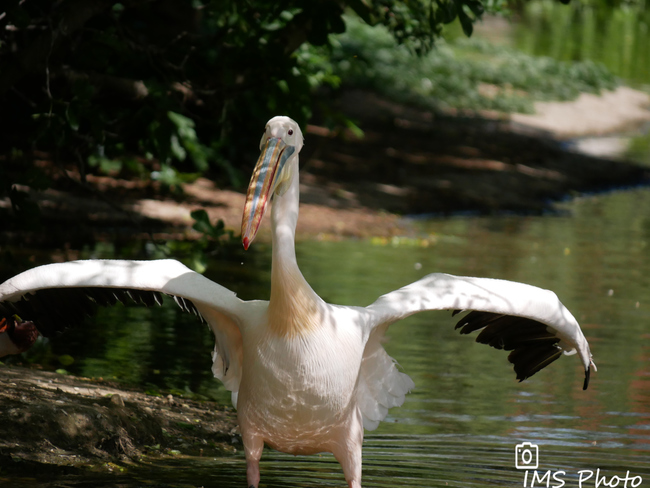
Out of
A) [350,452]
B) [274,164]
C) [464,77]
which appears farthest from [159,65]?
[464,77]

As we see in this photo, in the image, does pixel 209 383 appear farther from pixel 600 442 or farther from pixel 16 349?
pixel 600 442

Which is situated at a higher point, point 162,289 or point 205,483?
point 162,289

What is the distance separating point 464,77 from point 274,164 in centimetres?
2301

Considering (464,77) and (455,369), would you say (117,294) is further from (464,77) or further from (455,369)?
(464,77)

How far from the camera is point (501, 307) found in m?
4.96

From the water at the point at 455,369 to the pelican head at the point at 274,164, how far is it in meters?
1.61

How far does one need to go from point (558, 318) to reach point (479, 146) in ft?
51.9

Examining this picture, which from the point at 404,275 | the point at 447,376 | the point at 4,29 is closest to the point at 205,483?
the point at 447,376

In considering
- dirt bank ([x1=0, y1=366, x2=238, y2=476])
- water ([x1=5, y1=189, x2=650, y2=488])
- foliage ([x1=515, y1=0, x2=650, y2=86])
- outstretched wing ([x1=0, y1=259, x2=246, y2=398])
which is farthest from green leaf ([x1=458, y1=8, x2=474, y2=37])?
foliage ([x1=515, y1=0, x2=650, y2=86])

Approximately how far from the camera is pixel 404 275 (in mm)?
11000

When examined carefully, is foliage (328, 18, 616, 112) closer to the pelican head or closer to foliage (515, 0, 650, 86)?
foliage (515, 0, 650, 86)

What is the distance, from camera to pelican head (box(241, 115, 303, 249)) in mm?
4461

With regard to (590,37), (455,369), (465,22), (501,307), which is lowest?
(455,369)

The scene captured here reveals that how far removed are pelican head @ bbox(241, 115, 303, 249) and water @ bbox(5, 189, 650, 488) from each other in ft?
5.28
